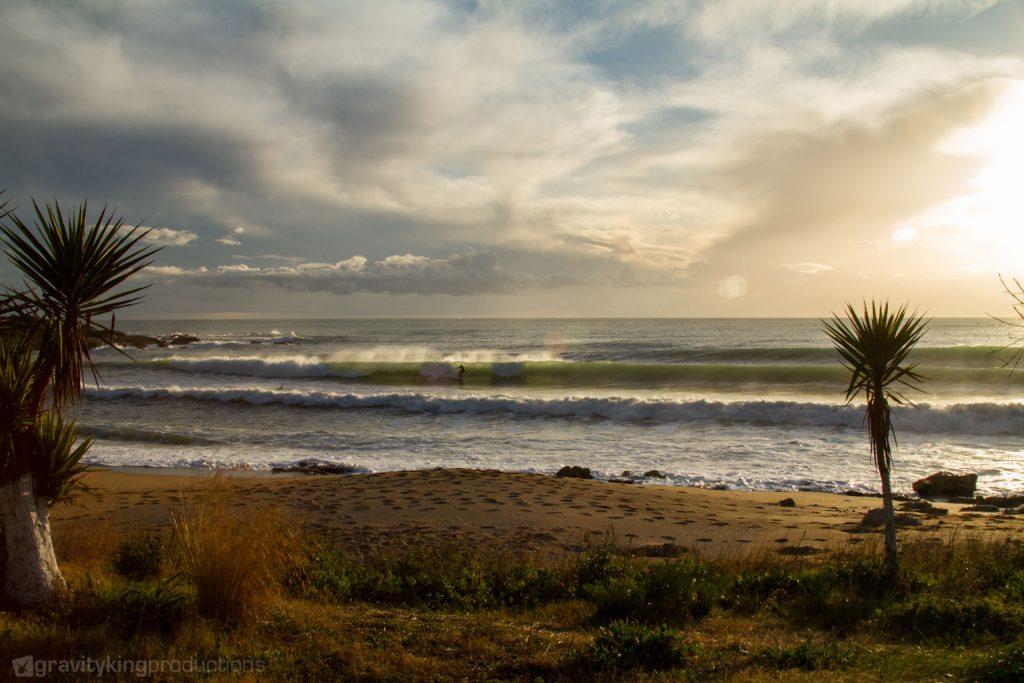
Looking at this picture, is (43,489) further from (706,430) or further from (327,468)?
(706,430)

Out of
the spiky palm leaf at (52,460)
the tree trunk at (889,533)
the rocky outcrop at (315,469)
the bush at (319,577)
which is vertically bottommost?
the rocky outcrop at (315,469)

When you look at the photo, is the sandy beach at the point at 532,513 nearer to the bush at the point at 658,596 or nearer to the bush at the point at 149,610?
the bush at the point at 149,610

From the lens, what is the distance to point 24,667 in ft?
14.4

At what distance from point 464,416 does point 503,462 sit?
30.4 ft

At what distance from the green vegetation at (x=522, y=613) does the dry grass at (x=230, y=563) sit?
0.06ft

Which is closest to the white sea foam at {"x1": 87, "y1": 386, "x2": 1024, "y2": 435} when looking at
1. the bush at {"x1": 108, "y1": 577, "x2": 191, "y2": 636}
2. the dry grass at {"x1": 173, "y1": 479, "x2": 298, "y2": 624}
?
the dry grass at {"x1": 173, "y1": 479, "x2": 298, "y2": 624}

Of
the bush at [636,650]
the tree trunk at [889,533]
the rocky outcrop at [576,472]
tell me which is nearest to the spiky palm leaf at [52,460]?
the bush at [636,650]

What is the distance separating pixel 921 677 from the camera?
4.61 meters

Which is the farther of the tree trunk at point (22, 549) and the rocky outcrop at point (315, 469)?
the rocky outcrop at point (315, 469)

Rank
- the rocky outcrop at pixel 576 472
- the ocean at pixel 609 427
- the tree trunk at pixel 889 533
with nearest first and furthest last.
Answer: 1. the tree trunk at pixel 889 533
2. the rocky outcrop at pixel 576 472
3. the ocean at pixel 609 427

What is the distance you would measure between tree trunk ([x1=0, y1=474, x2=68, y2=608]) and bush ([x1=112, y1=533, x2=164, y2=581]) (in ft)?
4.64

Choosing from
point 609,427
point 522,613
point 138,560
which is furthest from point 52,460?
point 609,427

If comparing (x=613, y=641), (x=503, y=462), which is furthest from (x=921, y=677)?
(x=503, y=462)

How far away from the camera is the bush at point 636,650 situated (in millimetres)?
4699
